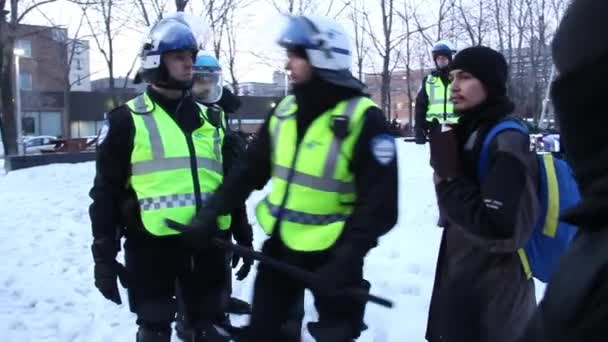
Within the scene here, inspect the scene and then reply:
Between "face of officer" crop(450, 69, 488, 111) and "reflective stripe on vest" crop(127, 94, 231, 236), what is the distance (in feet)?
4.46

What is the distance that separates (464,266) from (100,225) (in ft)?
6.25

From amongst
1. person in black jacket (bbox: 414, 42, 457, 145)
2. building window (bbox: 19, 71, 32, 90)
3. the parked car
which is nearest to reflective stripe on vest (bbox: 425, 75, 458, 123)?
person in black jacket (bbox: 414, 42, 457, 145)

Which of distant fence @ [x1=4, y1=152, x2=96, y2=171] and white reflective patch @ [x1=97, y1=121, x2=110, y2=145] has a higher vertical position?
white reflective patch @ [x1=97, y1=121, x2=110, y2=145]

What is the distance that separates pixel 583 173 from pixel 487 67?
2.06 metres

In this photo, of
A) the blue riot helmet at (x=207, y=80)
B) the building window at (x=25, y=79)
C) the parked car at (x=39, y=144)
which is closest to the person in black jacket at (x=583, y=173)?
the blue riot helmet at (x=207, y=80)

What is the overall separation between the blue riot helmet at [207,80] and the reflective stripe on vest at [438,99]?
153 inches

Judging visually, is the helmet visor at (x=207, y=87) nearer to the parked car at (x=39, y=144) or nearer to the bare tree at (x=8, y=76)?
the bare tree at (x=8, y=76)

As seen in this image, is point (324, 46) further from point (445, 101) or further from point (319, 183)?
point (445, 101)

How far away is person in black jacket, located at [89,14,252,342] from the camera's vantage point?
3.57m

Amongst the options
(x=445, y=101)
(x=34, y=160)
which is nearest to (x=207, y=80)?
(x=445, y=101)

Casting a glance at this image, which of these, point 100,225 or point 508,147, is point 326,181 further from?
point 100,225

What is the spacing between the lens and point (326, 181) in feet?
9.29

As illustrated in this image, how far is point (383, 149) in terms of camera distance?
108 inches

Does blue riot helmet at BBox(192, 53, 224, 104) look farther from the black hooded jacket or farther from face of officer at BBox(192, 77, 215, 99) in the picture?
the black hooded jacket
